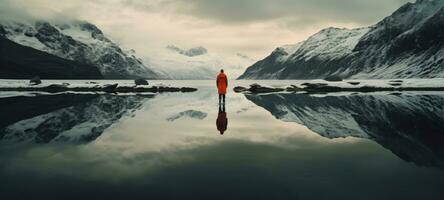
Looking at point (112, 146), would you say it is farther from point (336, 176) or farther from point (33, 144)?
point (336, 176)

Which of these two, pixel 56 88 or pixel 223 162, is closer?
pixel 223 162

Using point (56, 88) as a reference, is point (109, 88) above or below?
above

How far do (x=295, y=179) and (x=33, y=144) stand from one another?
34.1ft

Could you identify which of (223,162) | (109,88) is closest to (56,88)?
(109,88)

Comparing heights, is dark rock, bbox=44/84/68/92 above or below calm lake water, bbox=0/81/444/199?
below

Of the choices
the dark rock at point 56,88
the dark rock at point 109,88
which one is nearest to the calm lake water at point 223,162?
the dark rock at point 109,88

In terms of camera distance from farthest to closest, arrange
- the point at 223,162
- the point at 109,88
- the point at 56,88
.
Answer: the point at 56,88
the point at 109,88
the point at 223,162

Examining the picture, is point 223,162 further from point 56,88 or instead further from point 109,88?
point 56,88

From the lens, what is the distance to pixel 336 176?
377 inches

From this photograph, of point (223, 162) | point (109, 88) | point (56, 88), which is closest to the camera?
point (223, 162)

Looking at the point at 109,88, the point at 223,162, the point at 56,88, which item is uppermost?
the point at 223,162

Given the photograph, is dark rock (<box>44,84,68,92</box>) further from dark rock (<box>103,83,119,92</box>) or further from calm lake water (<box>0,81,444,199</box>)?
calm lake water (<box>0,81,444,199</box>)

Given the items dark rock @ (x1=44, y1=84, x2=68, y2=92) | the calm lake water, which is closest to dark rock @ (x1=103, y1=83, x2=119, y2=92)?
dark rock @ (x1=44, y1=84, x2=68, y2=92)

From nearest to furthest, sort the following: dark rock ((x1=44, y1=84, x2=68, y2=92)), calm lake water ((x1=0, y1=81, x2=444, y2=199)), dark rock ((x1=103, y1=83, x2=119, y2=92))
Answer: calm lake water ((x1=0, y1=81, x2=444, y2=199)), dark rock ((x1=44, y1=84, x2=68, y2=92)), dark rock ((x1=103, y1=83, x2=119, y2=92))
